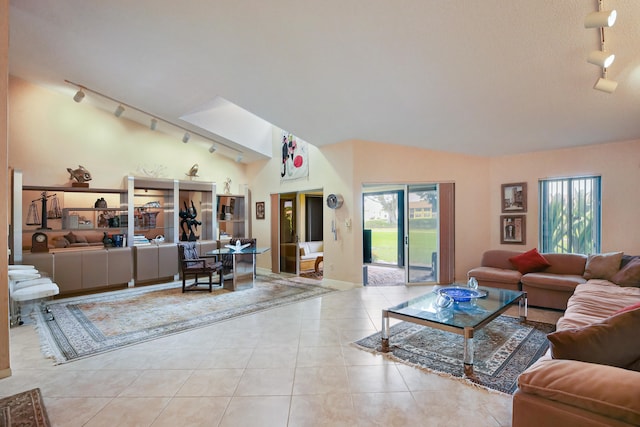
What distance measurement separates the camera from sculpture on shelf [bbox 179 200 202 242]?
23.8 feet

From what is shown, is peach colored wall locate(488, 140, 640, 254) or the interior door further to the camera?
the interior door

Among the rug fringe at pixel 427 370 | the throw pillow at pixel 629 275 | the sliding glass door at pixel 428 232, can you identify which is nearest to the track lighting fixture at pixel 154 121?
the sliding glass door at pixel 428 232

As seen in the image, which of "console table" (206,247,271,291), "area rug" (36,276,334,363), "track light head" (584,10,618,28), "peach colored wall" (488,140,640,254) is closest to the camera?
"track light head" (584,10,618,28)

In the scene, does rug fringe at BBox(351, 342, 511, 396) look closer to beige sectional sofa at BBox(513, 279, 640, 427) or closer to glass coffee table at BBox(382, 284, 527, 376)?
glass coffee table at BBox(382, 284, 527, 376)

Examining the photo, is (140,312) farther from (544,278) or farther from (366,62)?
(544,278)

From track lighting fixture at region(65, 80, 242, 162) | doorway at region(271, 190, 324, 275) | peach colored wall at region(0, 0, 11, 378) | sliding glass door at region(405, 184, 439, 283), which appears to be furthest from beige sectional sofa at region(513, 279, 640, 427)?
track lighting fixture at region(65, 80, 242, 162)

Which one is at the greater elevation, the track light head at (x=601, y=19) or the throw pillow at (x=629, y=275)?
the track light head at (x=601, y=19)

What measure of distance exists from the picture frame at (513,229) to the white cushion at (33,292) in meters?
7.45

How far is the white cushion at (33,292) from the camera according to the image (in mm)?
3775

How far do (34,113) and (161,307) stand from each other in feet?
14.7

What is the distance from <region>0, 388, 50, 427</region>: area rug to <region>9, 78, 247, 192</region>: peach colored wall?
4832mm

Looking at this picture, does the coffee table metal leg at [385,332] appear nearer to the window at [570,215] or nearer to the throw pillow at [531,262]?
A: the throw pillow at [531,262]

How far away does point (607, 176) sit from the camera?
4969mm

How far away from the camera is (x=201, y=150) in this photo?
7.90m
